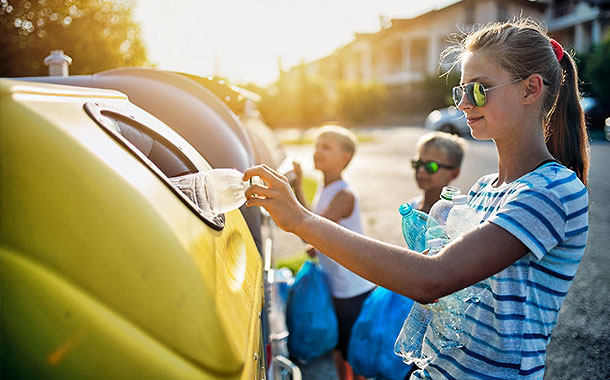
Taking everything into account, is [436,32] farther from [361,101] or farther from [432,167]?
[432,167]

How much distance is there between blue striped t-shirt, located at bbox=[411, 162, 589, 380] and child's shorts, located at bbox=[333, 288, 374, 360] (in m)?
1.63

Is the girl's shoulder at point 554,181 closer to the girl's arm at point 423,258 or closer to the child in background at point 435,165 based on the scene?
the girl's arm at point 423,258

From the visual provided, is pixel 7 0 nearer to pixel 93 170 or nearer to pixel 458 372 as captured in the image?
pixel 93 170

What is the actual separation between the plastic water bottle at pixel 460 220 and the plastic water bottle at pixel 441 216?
0.06m

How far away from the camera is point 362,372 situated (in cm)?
264

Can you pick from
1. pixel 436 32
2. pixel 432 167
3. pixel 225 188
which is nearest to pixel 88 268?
pixel 225 188

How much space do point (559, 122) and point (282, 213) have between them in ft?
3.36

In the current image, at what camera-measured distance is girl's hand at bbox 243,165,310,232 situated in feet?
4.53

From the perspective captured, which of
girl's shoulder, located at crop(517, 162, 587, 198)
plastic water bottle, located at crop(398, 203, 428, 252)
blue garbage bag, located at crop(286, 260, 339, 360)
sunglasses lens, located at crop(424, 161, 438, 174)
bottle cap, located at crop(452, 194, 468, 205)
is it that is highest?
girl's shoulder, located at crop(517, 162, 587, 198)

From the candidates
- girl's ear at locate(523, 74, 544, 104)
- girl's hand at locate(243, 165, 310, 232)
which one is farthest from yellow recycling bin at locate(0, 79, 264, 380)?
girl's ear at locate(523, 74, 544, 104)

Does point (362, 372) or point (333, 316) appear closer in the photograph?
point (362, 372)

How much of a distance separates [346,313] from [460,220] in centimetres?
187

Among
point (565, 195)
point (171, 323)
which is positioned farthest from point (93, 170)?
point (565, 195)

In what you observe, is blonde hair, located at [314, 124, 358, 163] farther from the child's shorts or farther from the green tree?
the green tree
